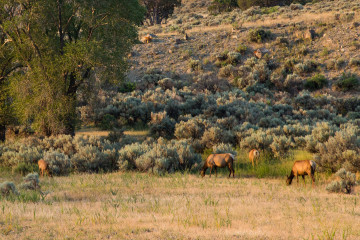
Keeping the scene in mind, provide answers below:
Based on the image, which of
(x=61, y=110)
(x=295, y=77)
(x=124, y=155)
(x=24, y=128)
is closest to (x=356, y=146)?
(x=124, y=155)

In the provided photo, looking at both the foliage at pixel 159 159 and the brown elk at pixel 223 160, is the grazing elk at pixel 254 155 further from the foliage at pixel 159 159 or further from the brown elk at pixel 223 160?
the foliage at pixel 159 159

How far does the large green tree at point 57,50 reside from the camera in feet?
49.0

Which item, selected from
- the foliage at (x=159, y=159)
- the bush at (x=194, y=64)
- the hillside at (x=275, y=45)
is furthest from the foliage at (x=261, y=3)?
the foliage at (x=159, y=159)

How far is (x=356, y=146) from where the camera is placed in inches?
441

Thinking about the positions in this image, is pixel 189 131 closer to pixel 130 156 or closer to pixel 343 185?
pixel 130 156

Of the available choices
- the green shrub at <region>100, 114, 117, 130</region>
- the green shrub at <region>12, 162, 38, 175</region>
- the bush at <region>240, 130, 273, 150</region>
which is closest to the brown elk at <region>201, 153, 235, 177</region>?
the bush at <region>240, 130, 273, 150</region>

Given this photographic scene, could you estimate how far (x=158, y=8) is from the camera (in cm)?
6406

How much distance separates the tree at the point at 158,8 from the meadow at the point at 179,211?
56126mm

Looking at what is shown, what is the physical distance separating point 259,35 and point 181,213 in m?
35.1

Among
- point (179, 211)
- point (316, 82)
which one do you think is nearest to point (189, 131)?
point (179, 211)

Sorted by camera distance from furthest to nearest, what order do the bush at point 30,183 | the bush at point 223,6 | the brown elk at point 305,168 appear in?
the bush at point 223,6 < the brown elk at point 305,168 < the bush at point 30,183

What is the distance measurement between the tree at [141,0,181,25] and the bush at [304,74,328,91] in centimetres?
3757

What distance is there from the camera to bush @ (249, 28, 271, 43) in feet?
124

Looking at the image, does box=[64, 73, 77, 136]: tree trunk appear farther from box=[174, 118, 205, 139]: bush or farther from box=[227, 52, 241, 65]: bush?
box=[227, 52, 241, 65]: bush
